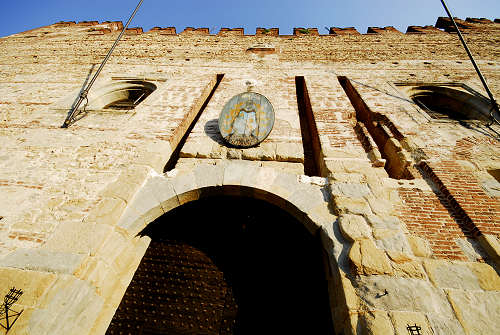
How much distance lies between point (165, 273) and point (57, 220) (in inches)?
55.5

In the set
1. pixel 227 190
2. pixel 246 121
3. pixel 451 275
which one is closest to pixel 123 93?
pixel 246 121

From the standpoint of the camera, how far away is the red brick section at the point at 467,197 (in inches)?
86.4

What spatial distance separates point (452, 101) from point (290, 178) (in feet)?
17.0

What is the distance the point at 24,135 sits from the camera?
359 cm

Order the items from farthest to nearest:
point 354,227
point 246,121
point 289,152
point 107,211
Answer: point 246,121
point 289,152
point 107,211
point 354,227

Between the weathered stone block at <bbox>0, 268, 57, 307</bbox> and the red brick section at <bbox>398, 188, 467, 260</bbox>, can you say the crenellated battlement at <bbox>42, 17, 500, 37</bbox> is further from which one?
the weathered stone block at <bbox>0, 268, 57, 307</bbox>

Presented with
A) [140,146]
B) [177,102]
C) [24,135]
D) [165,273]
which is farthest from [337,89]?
[24,135]

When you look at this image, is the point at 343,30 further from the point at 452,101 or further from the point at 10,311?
the point at 10,311

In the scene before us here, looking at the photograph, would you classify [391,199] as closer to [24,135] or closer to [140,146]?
[140,146]

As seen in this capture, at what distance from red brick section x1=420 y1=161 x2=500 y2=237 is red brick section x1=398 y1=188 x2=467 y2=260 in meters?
0.09

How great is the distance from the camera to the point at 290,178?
107 inches

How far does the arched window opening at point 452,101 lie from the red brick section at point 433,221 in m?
3.13

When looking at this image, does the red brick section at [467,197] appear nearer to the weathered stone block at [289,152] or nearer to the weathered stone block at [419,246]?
the weathered stone block at [419,246]

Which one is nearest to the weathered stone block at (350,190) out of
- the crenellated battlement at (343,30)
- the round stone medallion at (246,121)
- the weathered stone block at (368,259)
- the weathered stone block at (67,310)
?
the weathered stone block at (368,259)
